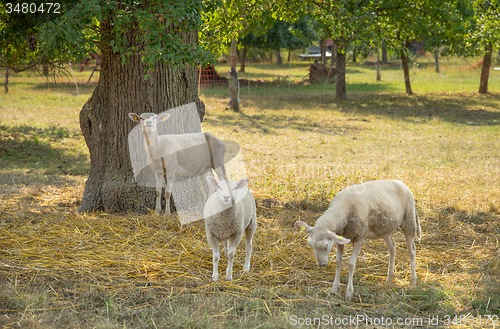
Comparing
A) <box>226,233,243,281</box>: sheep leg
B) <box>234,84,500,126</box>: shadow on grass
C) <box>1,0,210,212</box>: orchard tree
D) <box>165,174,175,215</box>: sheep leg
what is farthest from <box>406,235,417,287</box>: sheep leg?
<box>234,84,500,126</box>: shadow on grass

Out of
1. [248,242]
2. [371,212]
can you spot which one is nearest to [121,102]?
[248,242]

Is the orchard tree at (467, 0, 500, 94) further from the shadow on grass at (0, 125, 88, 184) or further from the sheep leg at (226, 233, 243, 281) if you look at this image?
the sheep leg at (226, 233, 243, 281)

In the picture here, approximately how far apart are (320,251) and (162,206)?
153 inches

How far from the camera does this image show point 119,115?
920 centimetres

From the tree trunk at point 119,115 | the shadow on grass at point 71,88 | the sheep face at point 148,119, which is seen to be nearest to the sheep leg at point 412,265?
the sheep face at point 148,119

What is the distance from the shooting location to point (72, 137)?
17406 millimetres

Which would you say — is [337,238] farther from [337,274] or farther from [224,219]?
[224,219]

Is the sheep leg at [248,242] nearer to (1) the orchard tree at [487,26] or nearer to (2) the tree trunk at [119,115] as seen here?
(2) the tree trunk at [119,115]

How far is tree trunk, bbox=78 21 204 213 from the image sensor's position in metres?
9.12

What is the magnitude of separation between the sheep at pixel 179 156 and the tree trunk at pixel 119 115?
15.8 inches

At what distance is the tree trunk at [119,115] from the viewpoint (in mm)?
9125

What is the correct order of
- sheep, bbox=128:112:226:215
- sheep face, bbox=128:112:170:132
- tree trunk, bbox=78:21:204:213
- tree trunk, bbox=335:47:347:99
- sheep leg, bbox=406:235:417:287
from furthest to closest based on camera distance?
tree trunk, bbox=335:47:347:99 → tree trunk, bbox=78:21:204:213 → sheep, bbox=128:112:226:215 → sheep face, bbox=128:112:170:132 → sheep leg, bbox=406:235:417:287

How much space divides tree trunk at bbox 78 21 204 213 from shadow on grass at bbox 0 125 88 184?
2.83 m

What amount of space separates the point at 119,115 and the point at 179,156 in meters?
1.07
